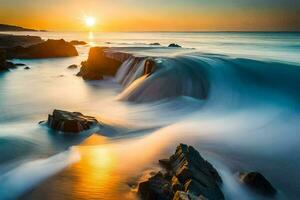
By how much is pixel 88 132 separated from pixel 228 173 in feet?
14.7

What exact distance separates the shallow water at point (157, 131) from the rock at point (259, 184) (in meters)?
0.18

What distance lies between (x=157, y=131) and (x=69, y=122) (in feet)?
8.53

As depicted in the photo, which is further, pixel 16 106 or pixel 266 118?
pixel 16 106

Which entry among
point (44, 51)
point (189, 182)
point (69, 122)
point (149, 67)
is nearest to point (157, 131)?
point (69, 122)

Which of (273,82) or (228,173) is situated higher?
(273,82)

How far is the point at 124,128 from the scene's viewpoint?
35.3 feet

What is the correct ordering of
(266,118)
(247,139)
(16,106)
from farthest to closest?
(16,106) < (266,118) < (247,139)

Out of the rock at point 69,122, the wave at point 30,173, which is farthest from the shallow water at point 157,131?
the rock at point 69,122

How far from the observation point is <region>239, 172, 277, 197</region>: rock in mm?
6383

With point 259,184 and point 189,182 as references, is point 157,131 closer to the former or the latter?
point 259,184

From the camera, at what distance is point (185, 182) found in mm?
5402

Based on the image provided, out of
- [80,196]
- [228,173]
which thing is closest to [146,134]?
[228,173]

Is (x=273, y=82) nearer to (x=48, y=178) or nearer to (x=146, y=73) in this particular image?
(x=146, y=73)

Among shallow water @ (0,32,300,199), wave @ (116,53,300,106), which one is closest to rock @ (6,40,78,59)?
shallow water @ (0,32,300,199)
